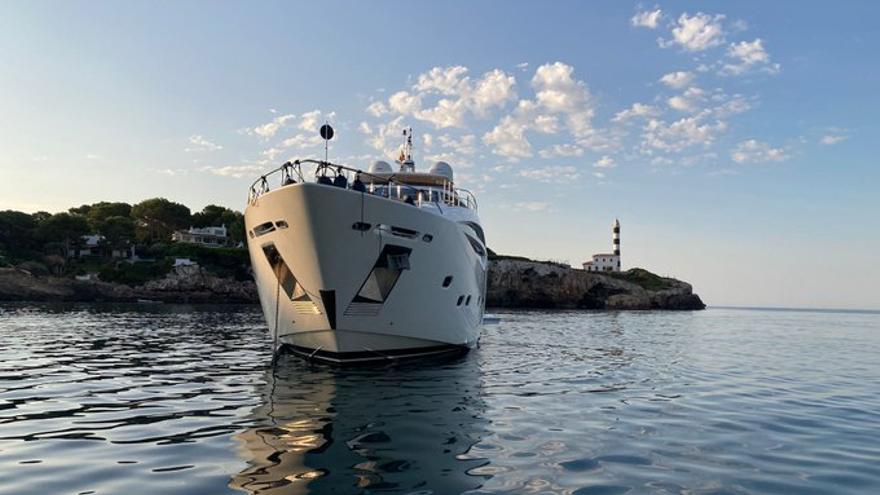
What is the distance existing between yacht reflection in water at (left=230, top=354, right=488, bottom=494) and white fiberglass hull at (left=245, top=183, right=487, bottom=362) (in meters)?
1.67

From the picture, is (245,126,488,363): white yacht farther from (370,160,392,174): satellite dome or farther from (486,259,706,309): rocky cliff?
(486,259,706,309): rocky cliff

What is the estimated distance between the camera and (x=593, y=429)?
32.2 ft

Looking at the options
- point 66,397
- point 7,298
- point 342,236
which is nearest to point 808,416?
point 342,236

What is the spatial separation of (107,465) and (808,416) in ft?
44.6

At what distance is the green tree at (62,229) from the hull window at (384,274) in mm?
96970

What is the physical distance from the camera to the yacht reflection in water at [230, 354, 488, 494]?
6812 millimetres

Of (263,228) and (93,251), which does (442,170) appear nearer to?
(263,228)

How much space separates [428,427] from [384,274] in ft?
23.4

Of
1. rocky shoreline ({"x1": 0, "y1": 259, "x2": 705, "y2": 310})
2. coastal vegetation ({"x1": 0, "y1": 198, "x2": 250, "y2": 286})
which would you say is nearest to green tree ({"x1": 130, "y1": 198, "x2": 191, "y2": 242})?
coastal vegetation ({"x1": 0, "y1": 198, "x2": 250, "y2": 286})

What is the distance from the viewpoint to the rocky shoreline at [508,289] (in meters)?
75.6

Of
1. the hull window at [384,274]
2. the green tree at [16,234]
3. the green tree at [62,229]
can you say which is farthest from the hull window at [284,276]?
the green tree at [62,229]

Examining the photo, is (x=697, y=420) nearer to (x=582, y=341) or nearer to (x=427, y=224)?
(x=427, y=224)

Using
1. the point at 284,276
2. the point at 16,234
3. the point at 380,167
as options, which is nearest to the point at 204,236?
the point at 16,234

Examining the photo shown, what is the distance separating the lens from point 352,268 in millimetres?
15695
